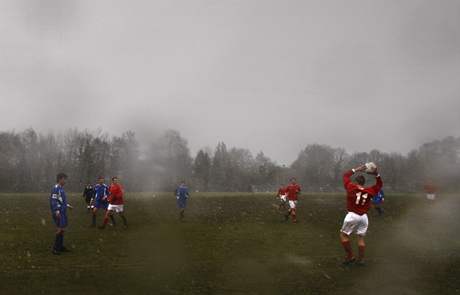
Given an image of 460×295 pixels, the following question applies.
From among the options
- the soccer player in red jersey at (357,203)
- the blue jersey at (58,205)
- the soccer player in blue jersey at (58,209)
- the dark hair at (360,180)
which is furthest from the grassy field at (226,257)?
the dark hair at (360,180)

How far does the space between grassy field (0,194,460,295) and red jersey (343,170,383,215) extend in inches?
74.0

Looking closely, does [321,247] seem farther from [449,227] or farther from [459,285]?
[449,227]

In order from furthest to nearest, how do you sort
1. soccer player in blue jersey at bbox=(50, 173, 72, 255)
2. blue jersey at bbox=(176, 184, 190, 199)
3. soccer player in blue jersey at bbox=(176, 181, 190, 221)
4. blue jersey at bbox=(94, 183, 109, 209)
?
1. blue jersey at bbox=(176, 184, 190, 199)
2. soccer player in blue jersey at bbox=(176, 181, 190, 221)
3. blue jersey at bbox=(94, 183, 109, 209)
4. soccer player in blue jersey at bbox=(50, 173, 72, 255)

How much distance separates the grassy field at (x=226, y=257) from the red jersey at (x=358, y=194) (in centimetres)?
188

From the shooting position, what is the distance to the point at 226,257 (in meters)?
16.7

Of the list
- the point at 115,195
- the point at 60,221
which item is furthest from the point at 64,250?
the point at 115,195

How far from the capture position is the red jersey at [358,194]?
14727 millimetres

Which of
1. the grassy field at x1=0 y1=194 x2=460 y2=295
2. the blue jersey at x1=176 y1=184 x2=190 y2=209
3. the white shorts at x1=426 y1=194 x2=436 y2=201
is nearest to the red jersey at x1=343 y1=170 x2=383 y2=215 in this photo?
the grassy field at x1=0 y1=194 x2=460 y2=295

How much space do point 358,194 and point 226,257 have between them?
5193 millimetres

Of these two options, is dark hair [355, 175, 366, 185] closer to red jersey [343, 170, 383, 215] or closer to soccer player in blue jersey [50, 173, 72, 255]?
red jersey [343, 170, 383, 215]

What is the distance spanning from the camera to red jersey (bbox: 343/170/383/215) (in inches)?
580

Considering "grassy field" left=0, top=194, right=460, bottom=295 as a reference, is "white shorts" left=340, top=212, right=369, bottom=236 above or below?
above

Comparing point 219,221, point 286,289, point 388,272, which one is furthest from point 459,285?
point 219,221

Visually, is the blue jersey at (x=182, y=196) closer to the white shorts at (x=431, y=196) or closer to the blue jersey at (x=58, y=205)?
the blue jersey at (x=58, y=205)
